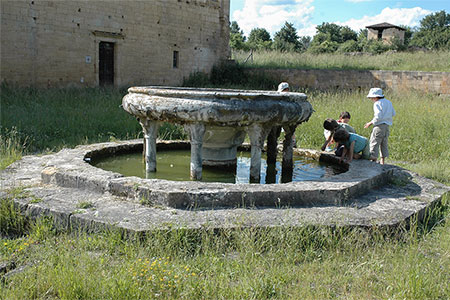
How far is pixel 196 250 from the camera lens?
3.41 meters

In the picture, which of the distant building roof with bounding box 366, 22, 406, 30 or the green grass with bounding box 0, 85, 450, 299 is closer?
the green grass with bounding box 0, 85, 450, 299

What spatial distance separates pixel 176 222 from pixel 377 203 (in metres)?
2.13

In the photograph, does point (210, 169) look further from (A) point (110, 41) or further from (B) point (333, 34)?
(B) point (333, 34)

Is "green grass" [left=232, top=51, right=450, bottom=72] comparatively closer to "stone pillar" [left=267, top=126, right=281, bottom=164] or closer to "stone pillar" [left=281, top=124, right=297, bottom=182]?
"stone pillar" [left=267, top=126, right=281, bottom=164]

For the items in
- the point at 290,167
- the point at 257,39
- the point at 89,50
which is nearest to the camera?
the point at 290,167

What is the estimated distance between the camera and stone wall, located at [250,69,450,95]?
15640 mm

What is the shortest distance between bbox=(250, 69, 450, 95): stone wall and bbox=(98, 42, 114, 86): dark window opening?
6.15 meters

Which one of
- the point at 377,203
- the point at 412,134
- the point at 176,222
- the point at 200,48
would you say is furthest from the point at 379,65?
the point at 176,222

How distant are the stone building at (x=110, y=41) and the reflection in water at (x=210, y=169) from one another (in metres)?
9.39

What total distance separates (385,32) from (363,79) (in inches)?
1010

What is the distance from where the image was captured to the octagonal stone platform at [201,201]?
147 inches

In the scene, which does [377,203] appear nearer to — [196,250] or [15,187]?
[196,250]

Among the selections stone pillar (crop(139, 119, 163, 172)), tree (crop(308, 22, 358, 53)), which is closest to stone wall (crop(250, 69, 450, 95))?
stone pillar (crop(139, 119, 163, 172))

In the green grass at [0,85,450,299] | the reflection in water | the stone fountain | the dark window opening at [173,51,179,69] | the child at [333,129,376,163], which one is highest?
the dark window opening at [173,51,179,69]
